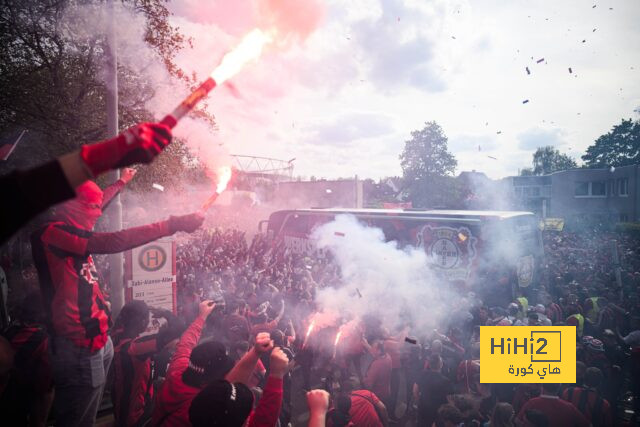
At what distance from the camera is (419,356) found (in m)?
5.74

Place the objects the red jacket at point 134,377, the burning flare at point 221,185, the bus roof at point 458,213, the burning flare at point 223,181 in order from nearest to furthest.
Answer: the burning flare at point 221,185
the burning flare at point 223,181
the red jacket at point 134,377
the bus roof at point 458,213

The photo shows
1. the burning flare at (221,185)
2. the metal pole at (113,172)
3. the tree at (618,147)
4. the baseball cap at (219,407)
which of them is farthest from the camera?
the tree at (618,147)

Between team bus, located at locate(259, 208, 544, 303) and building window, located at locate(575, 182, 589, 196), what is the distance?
29.1m

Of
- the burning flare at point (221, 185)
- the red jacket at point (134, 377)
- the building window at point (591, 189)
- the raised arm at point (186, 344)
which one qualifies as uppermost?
the building window at point (591, 189)

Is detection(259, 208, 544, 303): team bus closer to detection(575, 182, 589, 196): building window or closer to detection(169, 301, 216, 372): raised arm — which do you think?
detection(169, 301, 216, 372): raised arm

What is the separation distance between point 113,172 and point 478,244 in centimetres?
966

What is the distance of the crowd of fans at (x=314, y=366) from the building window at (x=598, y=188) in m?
26.8

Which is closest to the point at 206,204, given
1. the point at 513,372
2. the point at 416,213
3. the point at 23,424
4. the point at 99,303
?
the point at 99,303

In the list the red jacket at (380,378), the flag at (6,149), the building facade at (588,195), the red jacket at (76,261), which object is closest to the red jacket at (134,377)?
the red jacket at (76,261)

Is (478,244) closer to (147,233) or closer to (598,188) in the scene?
(147,233)

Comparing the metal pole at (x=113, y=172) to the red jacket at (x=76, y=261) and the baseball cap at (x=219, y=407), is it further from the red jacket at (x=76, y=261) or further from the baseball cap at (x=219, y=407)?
the baseball cap at (x=219, y=407)

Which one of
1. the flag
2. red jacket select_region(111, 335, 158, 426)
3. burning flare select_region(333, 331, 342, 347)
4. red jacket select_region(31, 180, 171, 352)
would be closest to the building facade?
burning flare select_region(333, 331, 342, 347)

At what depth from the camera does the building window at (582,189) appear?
1319 inches

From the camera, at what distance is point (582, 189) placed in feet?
111
